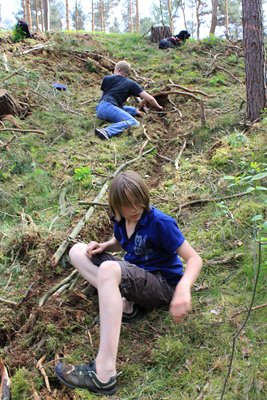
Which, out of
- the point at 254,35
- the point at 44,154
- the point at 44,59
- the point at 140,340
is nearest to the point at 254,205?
the point at 140,340

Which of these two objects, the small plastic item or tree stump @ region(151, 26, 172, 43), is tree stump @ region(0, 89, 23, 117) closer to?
Answer: the small plastic item

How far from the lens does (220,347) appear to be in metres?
1.62

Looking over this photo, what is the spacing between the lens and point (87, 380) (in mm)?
1498

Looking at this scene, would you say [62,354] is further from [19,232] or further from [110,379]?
[19,232]

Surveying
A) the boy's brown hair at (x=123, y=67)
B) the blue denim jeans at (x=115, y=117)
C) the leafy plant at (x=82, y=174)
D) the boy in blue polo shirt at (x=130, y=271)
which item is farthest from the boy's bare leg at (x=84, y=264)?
the boy's brown hair at (x=123, y=67)

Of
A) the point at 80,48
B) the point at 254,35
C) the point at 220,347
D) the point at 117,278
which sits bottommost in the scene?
the point at 220,347

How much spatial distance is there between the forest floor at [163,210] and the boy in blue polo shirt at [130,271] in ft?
0.41

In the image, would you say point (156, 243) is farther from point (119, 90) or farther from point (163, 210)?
point (119, 90)

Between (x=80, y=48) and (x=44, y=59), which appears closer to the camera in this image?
(x=44, y=59)

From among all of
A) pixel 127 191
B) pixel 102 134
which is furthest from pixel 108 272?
pixel 102 134

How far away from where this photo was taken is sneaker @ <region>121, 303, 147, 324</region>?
6.44ft

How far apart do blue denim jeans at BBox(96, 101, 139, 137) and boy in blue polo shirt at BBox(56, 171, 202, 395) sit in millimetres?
3426

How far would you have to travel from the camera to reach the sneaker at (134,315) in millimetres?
1963

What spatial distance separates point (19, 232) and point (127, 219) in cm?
149
